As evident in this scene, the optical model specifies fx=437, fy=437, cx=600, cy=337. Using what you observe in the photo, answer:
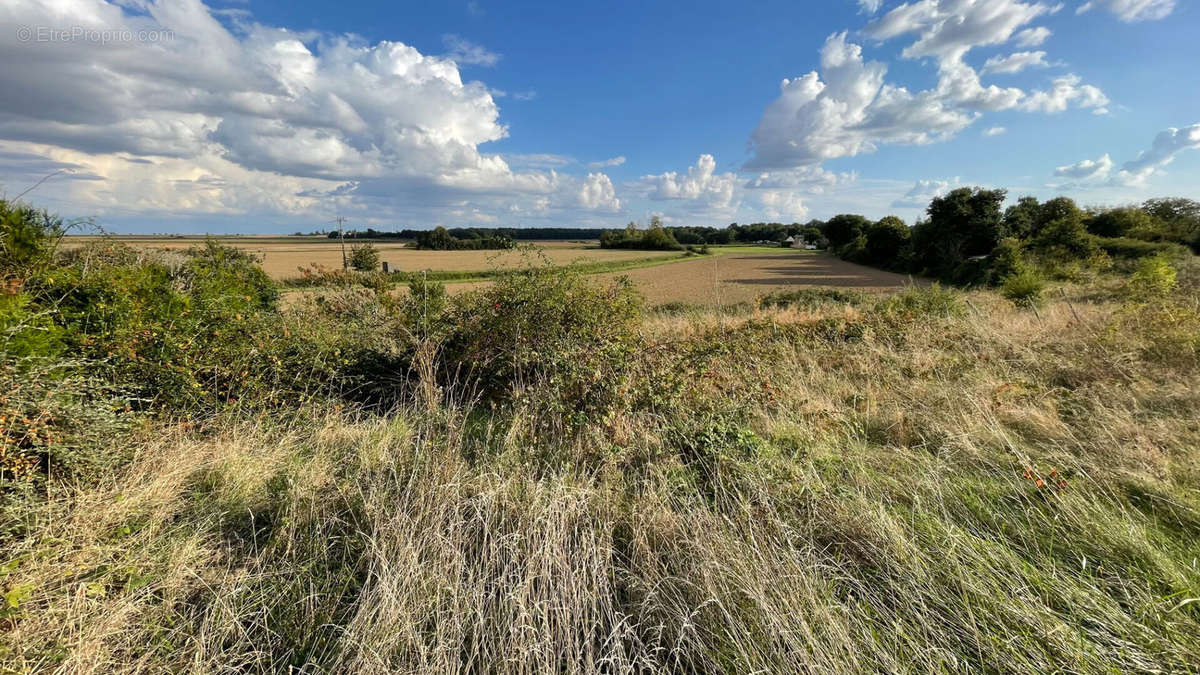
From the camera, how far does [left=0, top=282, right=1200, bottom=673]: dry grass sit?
1928mm

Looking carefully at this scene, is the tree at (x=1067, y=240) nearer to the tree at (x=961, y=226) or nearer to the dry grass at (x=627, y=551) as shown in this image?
the tree at (x=961, y=226)

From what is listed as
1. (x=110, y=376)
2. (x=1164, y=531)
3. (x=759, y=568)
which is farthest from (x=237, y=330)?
(x=1164, y=531)

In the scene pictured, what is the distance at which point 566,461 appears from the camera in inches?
137

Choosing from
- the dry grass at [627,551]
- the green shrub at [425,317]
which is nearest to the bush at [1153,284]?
the dry grass at [627,551]

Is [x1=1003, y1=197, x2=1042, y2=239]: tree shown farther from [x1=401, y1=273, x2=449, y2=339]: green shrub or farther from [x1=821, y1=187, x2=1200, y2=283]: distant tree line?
[x1=401, y1=273, x2=449, y2=339]: green shrub

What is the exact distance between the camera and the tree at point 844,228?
56594 millimetres

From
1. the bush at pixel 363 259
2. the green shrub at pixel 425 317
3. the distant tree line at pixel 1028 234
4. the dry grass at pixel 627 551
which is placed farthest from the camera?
the bush at pixel 363 259

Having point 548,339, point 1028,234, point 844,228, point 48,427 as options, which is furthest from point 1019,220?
point 48,427

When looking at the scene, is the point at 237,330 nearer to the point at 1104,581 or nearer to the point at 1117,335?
the point at 1104,581

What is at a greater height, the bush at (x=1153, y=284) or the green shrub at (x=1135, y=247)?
the green shrub at (x=1135, y=247)

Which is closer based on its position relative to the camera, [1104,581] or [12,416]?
[1104,581]

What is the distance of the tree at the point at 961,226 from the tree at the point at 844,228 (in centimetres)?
2339

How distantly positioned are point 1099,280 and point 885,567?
25399 millimetres

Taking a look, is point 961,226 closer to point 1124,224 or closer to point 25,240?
point 1124,224
